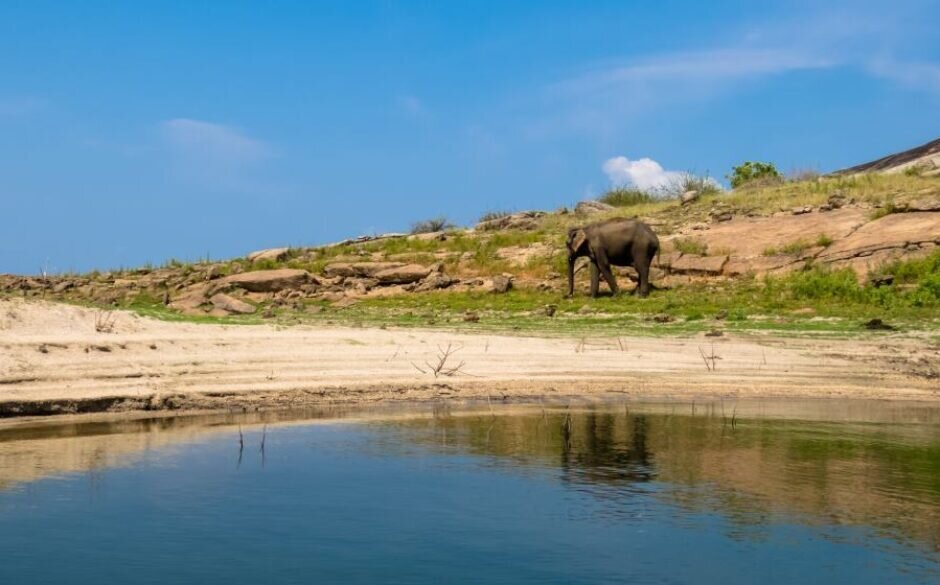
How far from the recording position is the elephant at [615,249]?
28.7 metres

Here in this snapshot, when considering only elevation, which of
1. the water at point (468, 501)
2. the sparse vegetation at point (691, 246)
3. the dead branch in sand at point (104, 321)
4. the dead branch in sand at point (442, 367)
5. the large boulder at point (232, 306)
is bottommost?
the water at point (468, 501)

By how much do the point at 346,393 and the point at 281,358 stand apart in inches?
60.3

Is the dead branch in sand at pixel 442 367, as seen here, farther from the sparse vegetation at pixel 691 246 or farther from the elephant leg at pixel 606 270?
the sparse vegetation at pixel 691 246

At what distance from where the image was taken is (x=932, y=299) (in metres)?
23.1

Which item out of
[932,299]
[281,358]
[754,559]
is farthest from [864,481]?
[932,299]

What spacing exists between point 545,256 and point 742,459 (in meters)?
22.0

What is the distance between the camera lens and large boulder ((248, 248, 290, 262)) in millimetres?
36438

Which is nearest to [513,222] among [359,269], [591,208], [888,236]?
[591,208]

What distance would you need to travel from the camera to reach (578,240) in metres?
29.8

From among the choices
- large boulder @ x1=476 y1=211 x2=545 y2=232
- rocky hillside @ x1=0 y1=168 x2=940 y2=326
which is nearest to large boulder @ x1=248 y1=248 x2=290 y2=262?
rocky hillside @ x1=0 y1=168 x2=940 y2=326

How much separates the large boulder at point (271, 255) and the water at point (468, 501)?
22.9 metres

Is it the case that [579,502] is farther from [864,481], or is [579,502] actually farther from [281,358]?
[281,358]

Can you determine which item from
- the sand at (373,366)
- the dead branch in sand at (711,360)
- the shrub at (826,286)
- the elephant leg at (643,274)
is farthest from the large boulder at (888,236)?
the dead branch in sand at (711,360)

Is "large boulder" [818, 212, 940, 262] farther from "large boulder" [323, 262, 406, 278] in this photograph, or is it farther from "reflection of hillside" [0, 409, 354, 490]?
"reflection of hillside" [0, 409, 354, 490]
